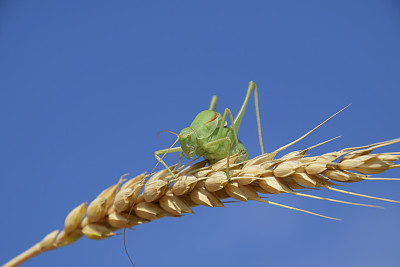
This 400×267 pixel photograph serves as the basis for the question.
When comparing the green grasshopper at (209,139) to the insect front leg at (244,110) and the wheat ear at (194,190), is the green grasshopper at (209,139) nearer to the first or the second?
the insect front leg at (244,110)

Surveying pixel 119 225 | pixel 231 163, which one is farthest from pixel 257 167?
pixel 119 225

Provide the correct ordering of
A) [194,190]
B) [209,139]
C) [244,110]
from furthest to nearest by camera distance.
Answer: [244,110], [209,139], [194,190]

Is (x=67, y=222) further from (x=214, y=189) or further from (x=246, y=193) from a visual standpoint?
(x=246, y=193)

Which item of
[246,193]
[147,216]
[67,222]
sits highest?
[67,222]

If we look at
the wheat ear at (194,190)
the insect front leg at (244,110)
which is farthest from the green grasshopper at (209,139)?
the wheat ear at (194,190)

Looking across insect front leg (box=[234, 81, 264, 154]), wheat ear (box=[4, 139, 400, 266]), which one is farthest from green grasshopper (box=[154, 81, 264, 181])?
wheat ear (box=[4, 139, 400, 266])

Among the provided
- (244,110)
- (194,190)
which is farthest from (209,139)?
(194,190)

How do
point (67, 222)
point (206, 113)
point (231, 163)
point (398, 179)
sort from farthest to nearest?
point (206, 113), point (231, 163), point (67, 222), point (398, 179)

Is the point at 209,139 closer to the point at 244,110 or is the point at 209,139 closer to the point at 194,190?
the point at 244,110
